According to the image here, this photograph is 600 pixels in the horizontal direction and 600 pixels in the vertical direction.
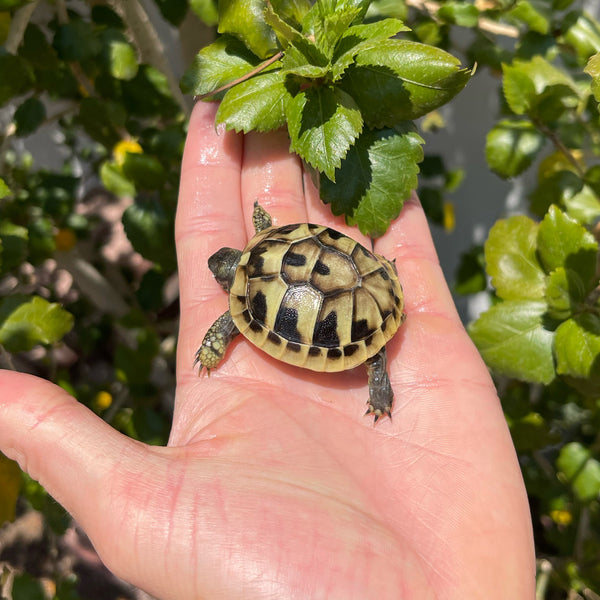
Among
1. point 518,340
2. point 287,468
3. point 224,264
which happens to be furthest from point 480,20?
point 287,468

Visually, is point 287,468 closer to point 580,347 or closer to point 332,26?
point 580,347

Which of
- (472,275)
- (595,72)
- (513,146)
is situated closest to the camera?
(595,72)

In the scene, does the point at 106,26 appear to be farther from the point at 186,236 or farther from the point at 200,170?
the point at 186,236

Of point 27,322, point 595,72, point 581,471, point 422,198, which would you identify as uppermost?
point 595,72

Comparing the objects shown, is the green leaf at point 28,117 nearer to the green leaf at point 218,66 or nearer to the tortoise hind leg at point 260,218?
the green leaf at point 218,66

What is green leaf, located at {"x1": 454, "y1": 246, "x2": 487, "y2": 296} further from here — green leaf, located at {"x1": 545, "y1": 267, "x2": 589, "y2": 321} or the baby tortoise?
green leaf, located at {"x1": 545, "y1": 267, "x2": 589, "y2": 321}

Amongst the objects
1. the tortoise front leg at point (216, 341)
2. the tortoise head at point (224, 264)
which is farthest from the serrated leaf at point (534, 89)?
the tortoise front leg at point (216, 341)

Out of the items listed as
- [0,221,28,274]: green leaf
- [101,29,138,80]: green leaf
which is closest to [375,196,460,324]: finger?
[101,29,138,80]: green leaf
